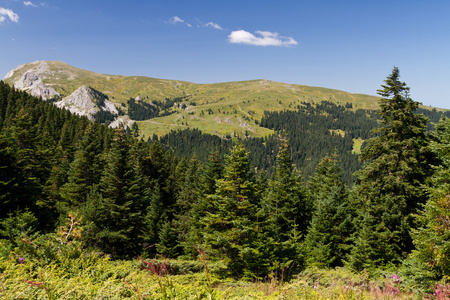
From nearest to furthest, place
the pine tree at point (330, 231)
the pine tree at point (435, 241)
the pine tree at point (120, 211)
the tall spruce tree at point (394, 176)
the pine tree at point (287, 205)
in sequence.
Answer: the pine tree at point (435, 241), the tall spruce tree at point (394, 176), the pine tree at point (120, 211), the pine tree at point (330, 231), the pine tree at point (287, 205)

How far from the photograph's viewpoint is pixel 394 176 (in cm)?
1753

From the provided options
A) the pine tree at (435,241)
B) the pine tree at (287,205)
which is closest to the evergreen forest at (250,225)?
the pine tree at (435,241)

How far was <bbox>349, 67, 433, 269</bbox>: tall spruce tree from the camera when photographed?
17359 mm

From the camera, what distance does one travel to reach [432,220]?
1293 centimetres

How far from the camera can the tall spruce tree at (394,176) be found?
17359 millimetres

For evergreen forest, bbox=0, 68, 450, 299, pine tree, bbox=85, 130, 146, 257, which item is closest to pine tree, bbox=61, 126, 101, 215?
evergreen forest, bbox=0, 68, 450, 299

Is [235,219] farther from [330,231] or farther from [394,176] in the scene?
[330,231]

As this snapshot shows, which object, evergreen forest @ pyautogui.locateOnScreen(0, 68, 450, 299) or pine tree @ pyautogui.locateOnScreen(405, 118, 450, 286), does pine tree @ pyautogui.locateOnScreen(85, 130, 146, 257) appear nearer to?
evergreen forest @ pyautogui.locateOnScreen(0, 68, 450, 299)

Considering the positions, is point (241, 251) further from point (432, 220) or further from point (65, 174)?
point (65, 174)

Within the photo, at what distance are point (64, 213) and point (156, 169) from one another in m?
27.8

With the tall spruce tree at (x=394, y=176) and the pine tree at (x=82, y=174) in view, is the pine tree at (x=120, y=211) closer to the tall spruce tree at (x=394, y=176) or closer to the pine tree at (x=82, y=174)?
the pine tree at (x=82, y=174)

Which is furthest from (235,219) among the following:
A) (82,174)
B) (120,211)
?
(82,174)

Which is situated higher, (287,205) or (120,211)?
(287,205)

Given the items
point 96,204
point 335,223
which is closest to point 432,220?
point 335,223
